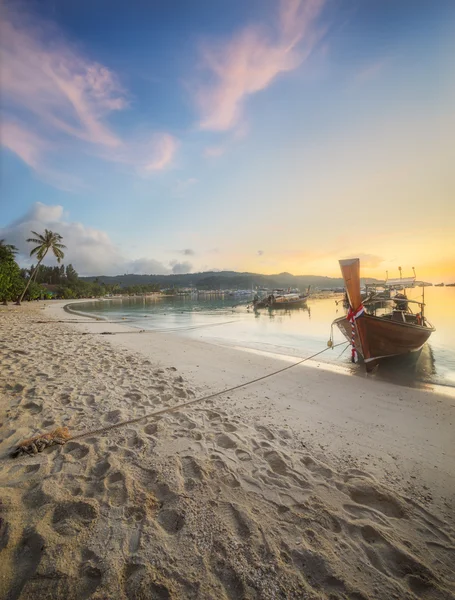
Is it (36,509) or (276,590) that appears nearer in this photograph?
(276,590)

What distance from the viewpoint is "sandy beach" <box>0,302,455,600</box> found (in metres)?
1.92

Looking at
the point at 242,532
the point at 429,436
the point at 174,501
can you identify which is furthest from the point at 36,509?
the point at 429,436

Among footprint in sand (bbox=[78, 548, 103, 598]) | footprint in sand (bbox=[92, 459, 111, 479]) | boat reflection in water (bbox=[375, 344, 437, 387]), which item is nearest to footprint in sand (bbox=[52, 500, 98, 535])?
footprint in sand (bbox=[78, 548, 103, 598])

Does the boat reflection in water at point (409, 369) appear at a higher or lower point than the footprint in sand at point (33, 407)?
lower

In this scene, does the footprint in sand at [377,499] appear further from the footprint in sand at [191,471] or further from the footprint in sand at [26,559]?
the footprint in sand at [26,559]

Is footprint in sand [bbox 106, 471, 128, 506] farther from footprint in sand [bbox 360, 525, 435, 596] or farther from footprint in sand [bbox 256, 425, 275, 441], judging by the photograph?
footprint in sand [bbox 360, 525, 435, 596]

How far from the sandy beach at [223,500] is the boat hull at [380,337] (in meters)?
4.24

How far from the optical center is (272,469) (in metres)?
3.29

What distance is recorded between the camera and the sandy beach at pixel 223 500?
1.92 meters

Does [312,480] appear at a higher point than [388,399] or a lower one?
higher

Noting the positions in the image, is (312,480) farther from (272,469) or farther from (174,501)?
(174,501)

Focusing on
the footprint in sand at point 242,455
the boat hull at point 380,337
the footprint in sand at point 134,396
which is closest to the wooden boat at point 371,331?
the boat hull at point 380,337

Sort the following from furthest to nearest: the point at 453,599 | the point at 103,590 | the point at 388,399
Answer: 1. the point at 388,399
2. the point at 453,599
3. the point at 103,590

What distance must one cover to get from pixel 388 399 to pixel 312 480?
448 cm
